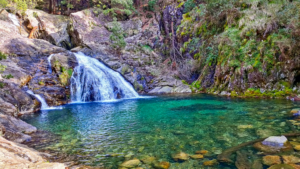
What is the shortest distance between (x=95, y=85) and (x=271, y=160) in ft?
50.9

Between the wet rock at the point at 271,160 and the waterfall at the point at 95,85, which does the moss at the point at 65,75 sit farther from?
the wet rock at the point at 271,160

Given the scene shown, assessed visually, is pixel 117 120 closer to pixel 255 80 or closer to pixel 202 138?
pixel 202 138

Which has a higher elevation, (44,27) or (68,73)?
(44,27)

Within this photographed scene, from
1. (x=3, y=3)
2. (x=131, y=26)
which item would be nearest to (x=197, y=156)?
(x=131, y=26)

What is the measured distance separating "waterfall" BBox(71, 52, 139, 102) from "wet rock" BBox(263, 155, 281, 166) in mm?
14914

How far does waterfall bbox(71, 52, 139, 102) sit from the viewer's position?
647 inches

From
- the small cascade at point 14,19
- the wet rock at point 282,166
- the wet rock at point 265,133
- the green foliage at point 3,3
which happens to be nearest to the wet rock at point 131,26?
the small cascade at point 14,19

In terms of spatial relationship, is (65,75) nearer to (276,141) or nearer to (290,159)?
(276,141)

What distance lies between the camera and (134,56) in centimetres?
2425

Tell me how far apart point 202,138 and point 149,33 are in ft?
77.5

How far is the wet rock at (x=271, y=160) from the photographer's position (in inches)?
134

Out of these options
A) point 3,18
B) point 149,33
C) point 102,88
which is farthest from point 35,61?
point 149,33

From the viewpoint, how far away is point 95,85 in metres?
17.0

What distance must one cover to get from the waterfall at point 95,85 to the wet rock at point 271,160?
48.9ft
